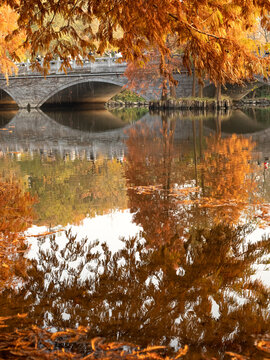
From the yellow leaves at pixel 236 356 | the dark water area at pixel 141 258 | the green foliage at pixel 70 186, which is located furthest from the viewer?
the green foliage at pixel 70 186

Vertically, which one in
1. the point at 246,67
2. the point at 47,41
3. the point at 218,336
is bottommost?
the point at 218,336

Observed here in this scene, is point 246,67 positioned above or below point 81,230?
above

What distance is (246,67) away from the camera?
5234 mm

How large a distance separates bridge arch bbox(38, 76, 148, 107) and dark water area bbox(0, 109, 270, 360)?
27.8m

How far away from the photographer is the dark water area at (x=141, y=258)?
8.84ft

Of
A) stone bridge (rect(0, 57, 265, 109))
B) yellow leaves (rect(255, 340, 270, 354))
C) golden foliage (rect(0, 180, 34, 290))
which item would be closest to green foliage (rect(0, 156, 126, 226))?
golden foliage (rect(0, 180, 34, 290))

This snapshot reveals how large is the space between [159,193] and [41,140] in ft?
29.6

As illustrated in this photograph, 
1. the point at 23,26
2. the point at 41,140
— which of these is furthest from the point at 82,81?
the point at 23,26

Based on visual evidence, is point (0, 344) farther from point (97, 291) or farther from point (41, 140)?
point (41, 140)

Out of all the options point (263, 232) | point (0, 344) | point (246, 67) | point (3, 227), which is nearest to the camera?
point (0, 344)

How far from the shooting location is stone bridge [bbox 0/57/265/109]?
116 ft

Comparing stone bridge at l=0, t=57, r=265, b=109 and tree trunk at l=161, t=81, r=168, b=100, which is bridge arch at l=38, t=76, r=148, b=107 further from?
tree trunk at l=161, t=81, r=168, b=100

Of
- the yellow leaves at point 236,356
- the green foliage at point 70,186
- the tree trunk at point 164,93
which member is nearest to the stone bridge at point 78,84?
the tree trunk at point 164,93

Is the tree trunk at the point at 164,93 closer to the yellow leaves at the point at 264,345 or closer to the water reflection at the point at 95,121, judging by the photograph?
the water reflection at the point at 95,121
